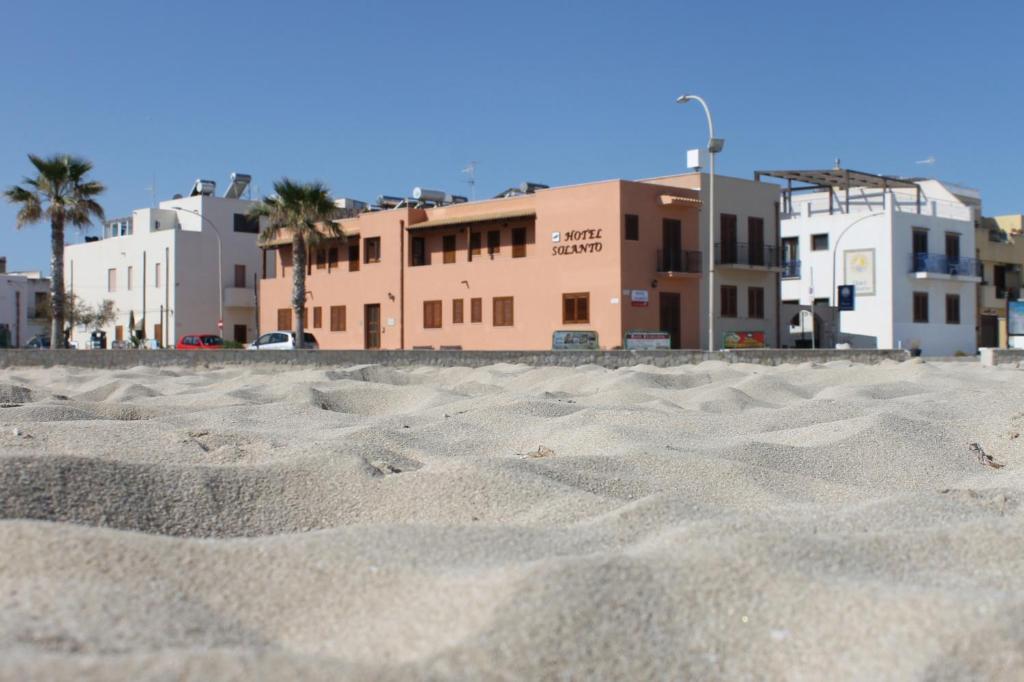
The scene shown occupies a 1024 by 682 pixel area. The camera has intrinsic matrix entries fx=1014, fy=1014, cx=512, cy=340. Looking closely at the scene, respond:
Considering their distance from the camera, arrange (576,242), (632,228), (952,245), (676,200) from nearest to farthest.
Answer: (632,228) < (676,200) < (576,242) < (952,245)

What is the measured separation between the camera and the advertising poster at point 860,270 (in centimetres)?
4494

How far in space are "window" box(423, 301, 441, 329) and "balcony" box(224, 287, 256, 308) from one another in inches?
686

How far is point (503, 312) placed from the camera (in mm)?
38156

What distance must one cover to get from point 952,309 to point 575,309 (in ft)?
70.0

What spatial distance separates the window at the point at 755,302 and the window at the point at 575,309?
7.04m

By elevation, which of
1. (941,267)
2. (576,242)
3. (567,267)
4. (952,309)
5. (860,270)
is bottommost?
(952,309)

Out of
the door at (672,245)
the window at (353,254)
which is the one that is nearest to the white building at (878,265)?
the door at (672,245)

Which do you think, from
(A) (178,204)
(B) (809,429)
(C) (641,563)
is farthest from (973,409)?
(A) (178,204)

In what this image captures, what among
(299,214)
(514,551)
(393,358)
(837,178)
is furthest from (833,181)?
(514,551)

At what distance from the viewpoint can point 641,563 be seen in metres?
3.67

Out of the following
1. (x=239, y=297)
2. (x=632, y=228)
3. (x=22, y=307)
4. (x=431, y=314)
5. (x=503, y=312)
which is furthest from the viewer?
(x=22, y=307)

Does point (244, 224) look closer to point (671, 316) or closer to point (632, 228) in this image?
point (632, 228)

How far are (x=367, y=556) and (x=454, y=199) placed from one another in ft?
156

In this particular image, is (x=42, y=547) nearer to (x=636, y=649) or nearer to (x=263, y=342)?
(x=636, y=649)
